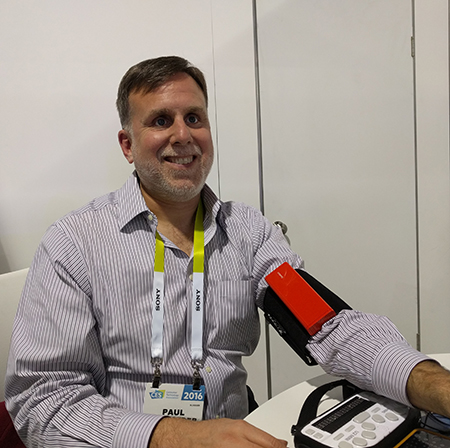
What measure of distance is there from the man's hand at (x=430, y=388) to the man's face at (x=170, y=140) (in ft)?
2.51

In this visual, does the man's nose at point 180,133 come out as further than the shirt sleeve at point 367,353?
Yes

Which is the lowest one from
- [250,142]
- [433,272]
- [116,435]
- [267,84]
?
[433,272]

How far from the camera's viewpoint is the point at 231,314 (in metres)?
1.30

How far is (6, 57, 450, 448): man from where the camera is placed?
972 millimetres

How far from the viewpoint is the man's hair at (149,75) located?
1.35 meters

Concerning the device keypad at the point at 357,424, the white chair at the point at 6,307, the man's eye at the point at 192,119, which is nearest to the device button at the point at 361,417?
the device keypad at the point at 357,424

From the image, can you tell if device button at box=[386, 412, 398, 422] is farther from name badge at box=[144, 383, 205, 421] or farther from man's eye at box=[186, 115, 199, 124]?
man's eye at box=[186, 115, 199, 124]

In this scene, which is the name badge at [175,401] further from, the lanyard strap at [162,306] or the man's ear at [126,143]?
the man's ear at [126,143]

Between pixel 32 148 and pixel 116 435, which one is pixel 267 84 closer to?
pixel 32 148

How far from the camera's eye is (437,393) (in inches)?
34.1

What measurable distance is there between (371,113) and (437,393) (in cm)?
143

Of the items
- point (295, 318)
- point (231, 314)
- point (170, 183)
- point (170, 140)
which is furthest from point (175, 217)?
point (295, 318)

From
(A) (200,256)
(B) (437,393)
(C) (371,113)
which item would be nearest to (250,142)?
(C) (371,113)

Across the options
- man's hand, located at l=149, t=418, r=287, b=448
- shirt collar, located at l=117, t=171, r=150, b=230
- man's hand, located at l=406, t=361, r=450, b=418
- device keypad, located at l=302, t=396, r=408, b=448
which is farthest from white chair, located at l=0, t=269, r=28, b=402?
man's hand, located at l=406, t=361, r=450, b=418
